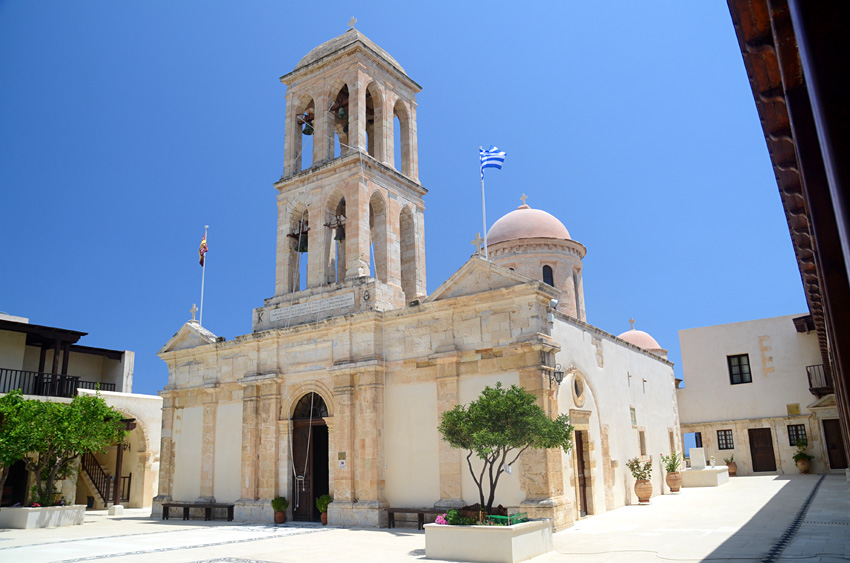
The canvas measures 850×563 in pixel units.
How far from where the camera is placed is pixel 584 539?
1223 cm

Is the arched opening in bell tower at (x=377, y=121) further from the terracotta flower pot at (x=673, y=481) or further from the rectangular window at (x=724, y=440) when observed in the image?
the rectangular window at (x=724, y=440)

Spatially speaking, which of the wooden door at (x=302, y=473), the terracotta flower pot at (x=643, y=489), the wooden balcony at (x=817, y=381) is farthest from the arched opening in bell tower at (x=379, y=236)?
the wooden balcony at (x=817, y=381)

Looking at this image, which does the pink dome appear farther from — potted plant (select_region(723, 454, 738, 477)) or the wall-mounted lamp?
potted plant (select_region(723, 454, 738, 477))

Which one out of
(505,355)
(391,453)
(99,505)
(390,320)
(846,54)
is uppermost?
(390,320)

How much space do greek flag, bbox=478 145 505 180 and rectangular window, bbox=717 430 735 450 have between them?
72.8 feet

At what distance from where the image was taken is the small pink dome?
3316 cm

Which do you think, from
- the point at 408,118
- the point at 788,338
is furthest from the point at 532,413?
the point at 788,338

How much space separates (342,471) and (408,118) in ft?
37.6

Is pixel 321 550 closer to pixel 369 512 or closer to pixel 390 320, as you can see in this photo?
pixel 369 512

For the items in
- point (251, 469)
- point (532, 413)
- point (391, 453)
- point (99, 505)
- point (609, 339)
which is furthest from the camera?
point (99, 505)

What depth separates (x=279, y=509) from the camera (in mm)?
17078

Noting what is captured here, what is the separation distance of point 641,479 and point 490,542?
32.3 ft

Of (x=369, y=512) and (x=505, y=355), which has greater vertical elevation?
(x=505, y=355)

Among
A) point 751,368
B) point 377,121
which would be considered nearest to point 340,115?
point 377,121
